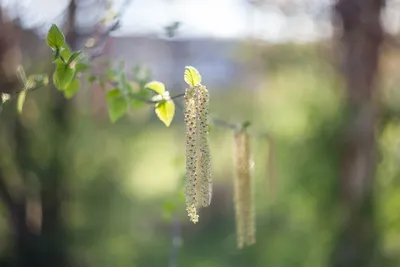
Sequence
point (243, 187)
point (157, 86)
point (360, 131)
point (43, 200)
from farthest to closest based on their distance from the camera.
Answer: point (43, 200) → point (360, 131) → point (243, 187) → point (157, 86)

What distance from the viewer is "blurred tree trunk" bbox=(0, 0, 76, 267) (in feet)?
8.70

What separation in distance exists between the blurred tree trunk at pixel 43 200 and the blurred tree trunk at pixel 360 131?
1235mm

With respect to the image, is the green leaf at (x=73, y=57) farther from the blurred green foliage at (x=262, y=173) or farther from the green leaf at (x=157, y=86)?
the blurred green foliage at (x=262, y=173)

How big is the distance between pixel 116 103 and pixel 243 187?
11.6 inches

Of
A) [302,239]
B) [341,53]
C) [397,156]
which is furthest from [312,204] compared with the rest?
[341,53]

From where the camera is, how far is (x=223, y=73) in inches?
200

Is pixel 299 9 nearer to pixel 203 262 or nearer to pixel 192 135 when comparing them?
pixel 203 262

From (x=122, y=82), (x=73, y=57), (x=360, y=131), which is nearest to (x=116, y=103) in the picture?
(x=122, y=82)

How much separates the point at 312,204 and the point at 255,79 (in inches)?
52.6

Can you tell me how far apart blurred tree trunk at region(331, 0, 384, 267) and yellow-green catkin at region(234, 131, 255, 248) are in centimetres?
150

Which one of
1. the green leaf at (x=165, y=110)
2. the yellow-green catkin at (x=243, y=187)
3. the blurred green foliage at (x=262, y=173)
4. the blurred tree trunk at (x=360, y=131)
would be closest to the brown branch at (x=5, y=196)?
the blurred green foliage at (x=262, y=173)

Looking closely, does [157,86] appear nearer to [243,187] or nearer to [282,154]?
[243,187]

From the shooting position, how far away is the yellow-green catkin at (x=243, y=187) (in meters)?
1.11

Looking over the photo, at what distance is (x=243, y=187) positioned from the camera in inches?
45.7
